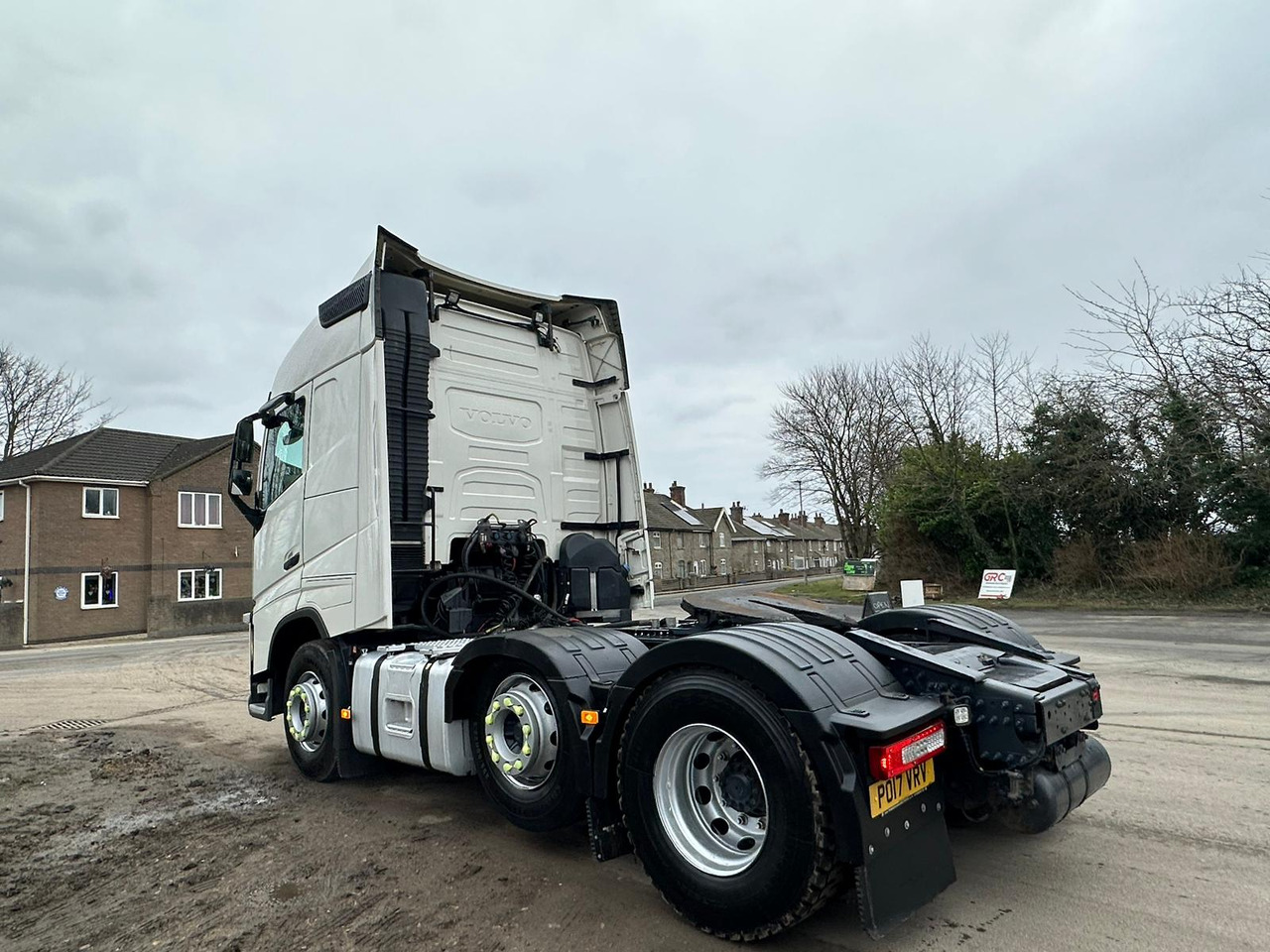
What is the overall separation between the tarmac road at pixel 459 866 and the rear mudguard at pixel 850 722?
44 cm

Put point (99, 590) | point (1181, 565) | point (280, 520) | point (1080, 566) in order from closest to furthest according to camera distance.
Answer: point (280, 520) < point (1181, 565) < point (1080, 566) < point (99, 590)

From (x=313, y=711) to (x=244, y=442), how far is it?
94.0 inches

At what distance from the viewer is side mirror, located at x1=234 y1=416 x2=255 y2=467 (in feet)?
21.8

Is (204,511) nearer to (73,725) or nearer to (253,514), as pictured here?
(73,725)

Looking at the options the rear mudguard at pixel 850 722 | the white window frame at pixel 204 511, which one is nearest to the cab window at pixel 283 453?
the rear mudguard at pixel 850 722

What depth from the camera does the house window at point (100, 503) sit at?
31.7m

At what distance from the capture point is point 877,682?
322cm

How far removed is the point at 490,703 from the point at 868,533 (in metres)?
38.0

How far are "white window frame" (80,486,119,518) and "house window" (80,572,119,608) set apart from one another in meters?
0.32

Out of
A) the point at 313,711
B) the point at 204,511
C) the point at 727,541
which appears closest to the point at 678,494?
the point at 727,541

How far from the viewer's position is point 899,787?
2.91 metres

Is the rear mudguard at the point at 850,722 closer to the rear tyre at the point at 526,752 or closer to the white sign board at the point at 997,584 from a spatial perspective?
the rear tyre at the point at 526,752

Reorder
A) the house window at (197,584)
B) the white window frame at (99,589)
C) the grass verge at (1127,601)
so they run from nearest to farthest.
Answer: the grass verge at (1127,601) → the white window frame at (99,589) → the house window at (197,584)

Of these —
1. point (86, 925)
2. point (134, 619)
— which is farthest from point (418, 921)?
point (134, 619)
